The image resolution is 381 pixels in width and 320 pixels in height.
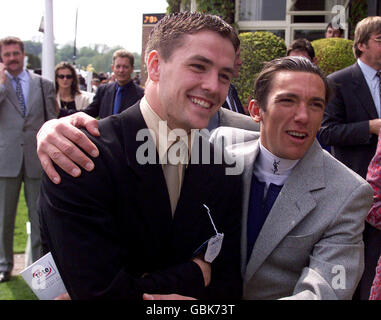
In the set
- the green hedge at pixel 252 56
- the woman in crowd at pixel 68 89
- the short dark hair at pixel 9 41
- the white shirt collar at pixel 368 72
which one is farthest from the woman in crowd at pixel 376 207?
the woman in crowd at pixel 68 89

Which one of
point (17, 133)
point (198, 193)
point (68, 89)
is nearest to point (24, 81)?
point (17, 133)

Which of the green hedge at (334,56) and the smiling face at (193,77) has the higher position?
the green hedge at (334,56)

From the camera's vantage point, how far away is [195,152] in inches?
71.9

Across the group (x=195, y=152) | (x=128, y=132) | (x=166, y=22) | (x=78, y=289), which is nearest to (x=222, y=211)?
(x=195, y=152)

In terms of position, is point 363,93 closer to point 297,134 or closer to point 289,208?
point 297,134

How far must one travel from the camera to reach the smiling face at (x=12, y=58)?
457cm

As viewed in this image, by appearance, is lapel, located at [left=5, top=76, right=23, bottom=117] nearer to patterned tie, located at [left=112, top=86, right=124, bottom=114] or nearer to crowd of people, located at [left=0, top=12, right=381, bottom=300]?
patterned tie, located at [left=112, top=86, right=124, bottom=114]

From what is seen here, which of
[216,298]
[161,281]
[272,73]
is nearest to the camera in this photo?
[161,281]

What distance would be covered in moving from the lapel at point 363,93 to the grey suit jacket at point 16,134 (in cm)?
298

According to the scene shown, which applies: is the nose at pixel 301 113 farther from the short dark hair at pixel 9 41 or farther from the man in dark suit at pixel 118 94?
the man in dark suit at pixel 118 94

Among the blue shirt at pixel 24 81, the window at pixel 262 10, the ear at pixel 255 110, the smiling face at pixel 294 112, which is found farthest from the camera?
the window at pixel 262 10

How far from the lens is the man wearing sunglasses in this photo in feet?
14.6

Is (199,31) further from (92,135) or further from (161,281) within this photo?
(161,281)
